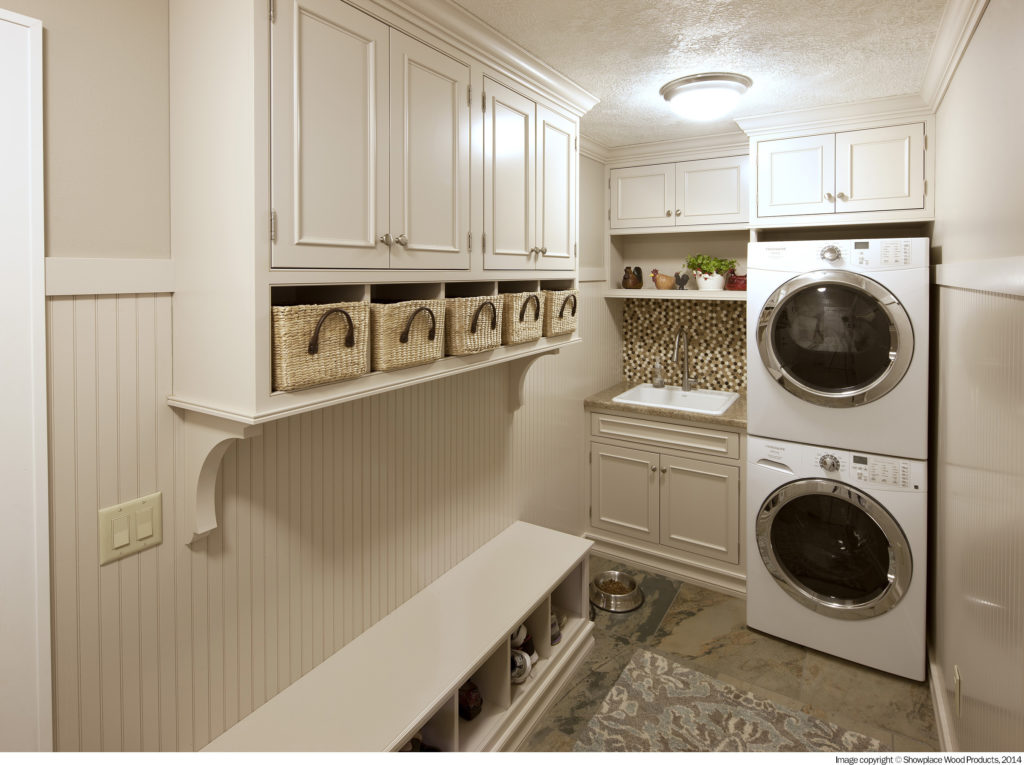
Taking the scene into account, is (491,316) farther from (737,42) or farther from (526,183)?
(737,42)

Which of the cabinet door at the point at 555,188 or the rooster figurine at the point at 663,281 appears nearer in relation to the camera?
the cabinet door at the point at 555,188

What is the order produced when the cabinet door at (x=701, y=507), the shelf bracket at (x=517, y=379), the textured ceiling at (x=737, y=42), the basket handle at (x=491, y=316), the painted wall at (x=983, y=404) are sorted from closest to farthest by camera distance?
the painted wall at (x=983, y=404), the textured ceiling at (x=737, y=42), the basket handle at (x=491, y=316), the shelf bracket at (x=517, y=379), the cabinet door at (x=701, y=507)

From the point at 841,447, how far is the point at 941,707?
986 millimetres

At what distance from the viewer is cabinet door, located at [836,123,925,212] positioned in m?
2.67

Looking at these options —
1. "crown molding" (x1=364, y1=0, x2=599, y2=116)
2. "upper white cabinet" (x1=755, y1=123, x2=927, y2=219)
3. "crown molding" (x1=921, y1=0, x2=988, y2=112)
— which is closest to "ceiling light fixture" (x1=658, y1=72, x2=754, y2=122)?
"crown molding" (x1=364, y1=0, x2=599, y2=116)

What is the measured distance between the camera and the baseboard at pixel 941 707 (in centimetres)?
215

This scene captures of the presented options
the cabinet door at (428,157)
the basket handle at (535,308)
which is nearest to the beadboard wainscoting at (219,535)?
the basket handle at (535,308)

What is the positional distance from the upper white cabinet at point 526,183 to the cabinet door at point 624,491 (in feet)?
4.62

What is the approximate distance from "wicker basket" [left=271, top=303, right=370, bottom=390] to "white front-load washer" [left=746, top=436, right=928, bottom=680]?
2025 mm

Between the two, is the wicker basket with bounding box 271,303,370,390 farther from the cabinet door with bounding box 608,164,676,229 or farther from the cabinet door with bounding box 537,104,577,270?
the cabinet door with bounding box 608,164,676,229

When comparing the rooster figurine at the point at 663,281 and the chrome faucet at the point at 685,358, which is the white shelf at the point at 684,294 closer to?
the rooster figurine at the point at 663,281

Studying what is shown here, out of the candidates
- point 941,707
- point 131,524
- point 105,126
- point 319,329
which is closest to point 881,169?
point 941,707

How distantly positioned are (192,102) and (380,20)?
490mm

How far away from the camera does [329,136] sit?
1.46 metres
